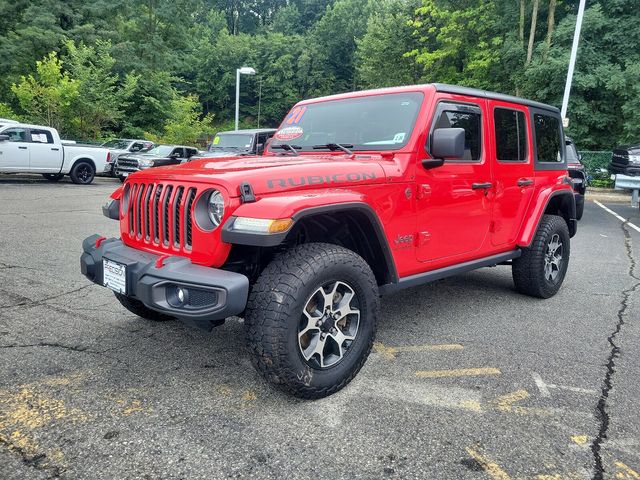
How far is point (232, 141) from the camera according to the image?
42.8 ft

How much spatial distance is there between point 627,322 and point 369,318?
108 inches

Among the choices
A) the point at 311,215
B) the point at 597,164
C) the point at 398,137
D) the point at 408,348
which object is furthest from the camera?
the point at 597,164

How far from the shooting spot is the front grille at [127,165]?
669 inches

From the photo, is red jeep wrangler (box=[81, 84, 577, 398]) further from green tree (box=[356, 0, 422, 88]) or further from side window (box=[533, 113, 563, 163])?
green tree (box=[356, 0, 422, 88])

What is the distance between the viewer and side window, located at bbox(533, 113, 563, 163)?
469cm

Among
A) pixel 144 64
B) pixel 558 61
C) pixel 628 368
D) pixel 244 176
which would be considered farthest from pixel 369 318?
pixel 144 64

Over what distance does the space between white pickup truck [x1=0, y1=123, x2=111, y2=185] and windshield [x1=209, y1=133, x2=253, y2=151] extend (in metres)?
4.73

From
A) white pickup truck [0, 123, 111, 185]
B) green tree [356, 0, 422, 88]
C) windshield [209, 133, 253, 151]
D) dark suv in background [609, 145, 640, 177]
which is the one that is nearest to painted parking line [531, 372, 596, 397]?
windshield [209, 133, 253, 151]

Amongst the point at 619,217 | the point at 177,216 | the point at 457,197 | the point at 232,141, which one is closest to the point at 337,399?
the point at 177,216

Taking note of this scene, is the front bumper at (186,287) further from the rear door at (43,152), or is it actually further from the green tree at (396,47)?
the green tree at (396,47)

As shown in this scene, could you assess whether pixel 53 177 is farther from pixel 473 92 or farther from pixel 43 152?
pixel 473 92

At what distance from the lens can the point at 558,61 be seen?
22.4m

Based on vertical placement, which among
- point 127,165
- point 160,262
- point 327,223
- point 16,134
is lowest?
point 160,262

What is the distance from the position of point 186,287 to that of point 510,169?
302 centimetres
